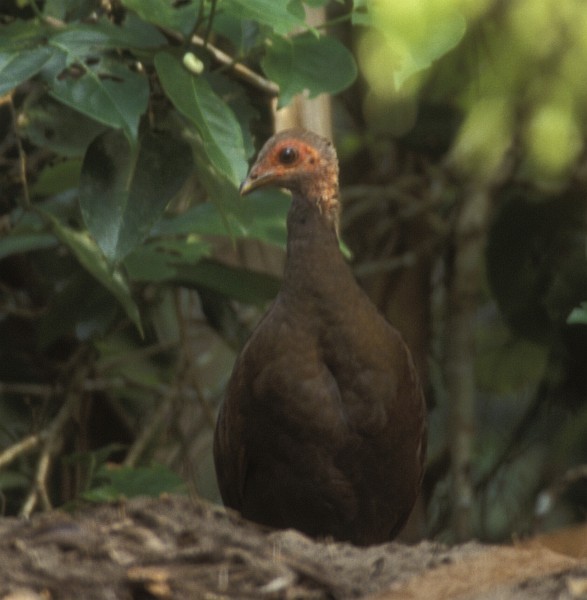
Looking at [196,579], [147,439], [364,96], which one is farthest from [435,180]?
[196,579]

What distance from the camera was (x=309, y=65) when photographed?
252 cm

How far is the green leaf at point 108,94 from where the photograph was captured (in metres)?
2.29

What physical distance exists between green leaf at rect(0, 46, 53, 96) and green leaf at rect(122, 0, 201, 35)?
0.17 metres

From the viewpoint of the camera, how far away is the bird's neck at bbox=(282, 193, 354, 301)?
264 cm

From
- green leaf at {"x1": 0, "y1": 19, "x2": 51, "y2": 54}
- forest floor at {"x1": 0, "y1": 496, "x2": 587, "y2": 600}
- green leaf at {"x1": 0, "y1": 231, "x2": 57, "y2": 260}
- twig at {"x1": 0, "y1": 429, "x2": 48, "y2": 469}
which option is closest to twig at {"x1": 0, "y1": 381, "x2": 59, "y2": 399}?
twig at {"x1": 0, "y1": 429, "x2": 48, "y2": 469}

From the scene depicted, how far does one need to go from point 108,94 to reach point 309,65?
16.2 inches

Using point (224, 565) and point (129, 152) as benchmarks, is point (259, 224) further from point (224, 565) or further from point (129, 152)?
point (224, 565)

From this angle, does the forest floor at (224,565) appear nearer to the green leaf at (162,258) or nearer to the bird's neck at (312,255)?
the bird's neck at (312,255)

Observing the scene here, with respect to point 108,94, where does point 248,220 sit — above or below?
below

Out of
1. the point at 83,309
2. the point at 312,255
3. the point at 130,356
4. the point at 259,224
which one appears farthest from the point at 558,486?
the point at 130,356

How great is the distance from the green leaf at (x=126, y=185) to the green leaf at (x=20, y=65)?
0.93 feet

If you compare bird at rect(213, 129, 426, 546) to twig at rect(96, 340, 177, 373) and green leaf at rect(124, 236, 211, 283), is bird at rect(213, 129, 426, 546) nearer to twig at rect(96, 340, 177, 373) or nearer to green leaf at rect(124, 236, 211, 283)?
green leaf at rect(124, 236, 211, 283)

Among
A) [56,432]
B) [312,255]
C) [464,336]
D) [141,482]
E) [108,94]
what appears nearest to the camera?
[108,94]

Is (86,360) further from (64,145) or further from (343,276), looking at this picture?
(343,276)
